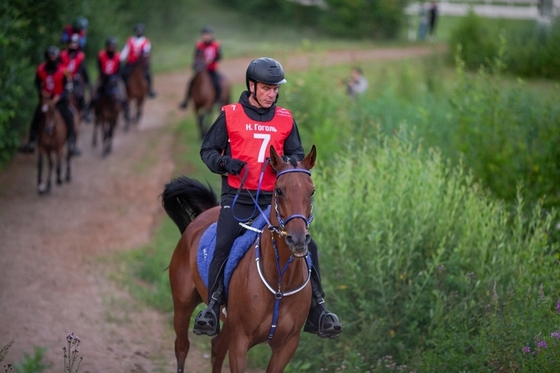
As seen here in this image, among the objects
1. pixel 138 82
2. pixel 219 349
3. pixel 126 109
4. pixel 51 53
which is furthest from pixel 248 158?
pixel 138 82

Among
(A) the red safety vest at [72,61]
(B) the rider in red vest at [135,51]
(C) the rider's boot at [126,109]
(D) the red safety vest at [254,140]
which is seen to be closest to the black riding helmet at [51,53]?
(A) the red safety vest at [72,61]

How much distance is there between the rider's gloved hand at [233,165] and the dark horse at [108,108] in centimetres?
1360

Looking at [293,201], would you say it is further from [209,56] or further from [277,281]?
[209,56]

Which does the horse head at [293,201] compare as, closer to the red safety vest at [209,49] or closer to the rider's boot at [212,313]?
the rider's boot at [212,313]

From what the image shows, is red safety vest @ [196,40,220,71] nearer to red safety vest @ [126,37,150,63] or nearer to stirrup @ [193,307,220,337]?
red safety vest @ [126,37,150,63]

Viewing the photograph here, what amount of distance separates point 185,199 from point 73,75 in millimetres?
10937

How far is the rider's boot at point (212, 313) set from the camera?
6980 millimetres

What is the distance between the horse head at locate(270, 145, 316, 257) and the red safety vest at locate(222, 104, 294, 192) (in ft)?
1.65

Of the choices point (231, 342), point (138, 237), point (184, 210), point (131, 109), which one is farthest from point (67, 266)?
point (131, 109)

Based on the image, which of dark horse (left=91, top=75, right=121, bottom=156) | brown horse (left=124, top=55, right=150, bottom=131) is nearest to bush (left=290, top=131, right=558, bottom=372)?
dark horse (left=91, top=75, right=121, bottom=156)

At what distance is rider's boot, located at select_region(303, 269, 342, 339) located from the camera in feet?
23.3

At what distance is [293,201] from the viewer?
6078 mm

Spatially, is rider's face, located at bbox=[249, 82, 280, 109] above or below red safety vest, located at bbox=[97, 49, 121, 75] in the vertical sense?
above

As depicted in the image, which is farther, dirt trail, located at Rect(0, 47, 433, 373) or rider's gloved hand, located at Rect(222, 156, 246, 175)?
dirt trail, located at Rect(0, 47, 433, 373)
